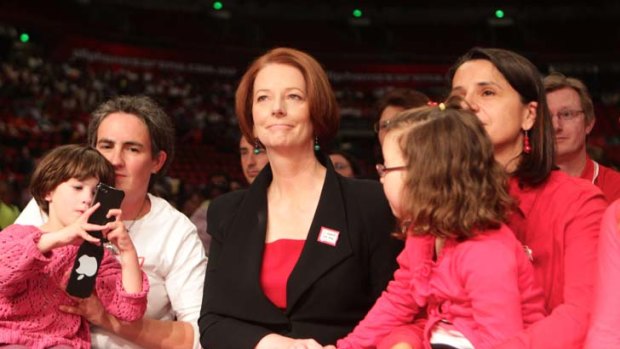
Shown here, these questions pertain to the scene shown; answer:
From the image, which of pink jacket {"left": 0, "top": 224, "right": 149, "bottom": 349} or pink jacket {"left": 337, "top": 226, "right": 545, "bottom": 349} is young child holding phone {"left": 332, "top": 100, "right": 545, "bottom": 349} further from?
pink jacket {"left": 0, "top": 224, "right": 149, "bottom": 349}

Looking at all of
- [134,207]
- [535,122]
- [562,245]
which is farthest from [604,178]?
[134,207]

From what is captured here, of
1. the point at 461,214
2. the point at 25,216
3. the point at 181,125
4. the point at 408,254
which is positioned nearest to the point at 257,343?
the point at 408,254

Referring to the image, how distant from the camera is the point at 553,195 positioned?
2.40 meters

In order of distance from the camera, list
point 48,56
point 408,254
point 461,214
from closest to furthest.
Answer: point 461,214, point 408,254, point 48,56

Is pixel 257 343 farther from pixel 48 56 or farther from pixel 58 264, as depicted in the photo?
pixel 48 56

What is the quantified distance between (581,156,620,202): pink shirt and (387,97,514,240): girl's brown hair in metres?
1.65

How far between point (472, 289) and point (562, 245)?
41 cm

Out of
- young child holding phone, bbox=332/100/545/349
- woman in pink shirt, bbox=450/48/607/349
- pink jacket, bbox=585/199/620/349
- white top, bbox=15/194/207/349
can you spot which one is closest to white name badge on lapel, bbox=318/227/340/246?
young child holding phone, bbox=332/100/545/349

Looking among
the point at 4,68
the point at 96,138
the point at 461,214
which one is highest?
the point at 4,68

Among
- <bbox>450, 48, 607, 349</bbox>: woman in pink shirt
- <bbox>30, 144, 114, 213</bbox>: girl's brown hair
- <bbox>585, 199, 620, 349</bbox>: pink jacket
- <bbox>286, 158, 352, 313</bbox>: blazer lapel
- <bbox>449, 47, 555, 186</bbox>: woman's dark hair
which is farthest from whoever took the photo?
<bbox>30, 144, 114, 213</bbox>: girl's brown hair

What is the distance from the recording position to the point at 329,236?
279cm

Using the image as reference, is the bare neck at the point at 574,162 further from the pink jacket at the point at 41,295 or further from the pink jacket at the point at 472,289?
the pink jacket at the point at 41,295

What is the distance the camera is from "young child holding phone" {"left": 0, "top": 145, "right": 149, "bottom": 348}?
262cm

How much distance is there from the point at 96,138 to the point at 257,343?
128 cm
